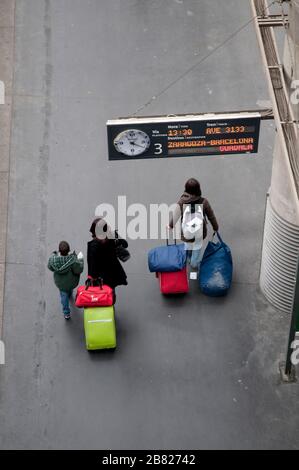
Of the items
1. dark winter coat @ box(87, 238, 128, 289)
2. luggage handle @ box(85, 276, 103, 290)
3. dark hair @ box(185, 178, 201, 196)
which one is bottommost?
luggage handle @ box(85, 276, 103, 290)

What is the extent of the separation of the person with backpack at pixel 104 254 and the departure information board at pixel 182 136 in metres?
1.04

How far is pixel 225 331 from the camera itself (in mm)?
12109

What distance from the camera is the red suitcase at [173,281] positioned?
12.3 metres

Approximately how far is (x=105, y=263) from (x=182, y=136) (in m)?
2.10

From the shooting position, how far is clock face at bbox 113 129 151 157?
35.5 ft

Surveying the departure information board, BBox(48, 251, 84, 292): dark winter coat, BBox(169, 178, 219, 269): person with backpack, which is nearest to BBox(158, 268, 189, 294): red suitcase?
BBox(169, 178, 219, 269): person with backpack

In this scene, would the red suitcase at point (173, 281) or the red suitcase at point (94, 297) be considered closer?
the red suitcase at point (94, 297)

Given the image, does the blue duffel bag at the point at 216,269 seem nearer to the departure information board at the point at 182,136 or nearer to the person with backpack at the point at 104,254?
the person with backpack at the point at 104,254

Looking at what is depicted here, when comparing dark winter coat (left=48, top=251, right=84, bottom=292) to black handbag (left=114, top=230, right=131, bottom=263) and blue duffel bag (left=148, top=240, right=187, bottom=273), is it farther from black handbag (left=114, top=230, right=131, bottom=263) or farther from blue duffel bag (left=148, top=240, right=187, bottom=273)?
blue duffel bag (left=148, top=240, right=187, bottom=273)

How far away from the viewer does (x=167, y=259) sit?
1215cm

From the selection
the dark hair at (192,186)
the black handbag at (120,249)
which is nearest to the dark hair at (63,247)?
the black handbag at (120,249)

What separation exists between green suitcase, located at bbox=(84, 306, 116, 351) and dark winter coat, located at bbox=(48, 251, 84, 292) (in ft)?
1.50

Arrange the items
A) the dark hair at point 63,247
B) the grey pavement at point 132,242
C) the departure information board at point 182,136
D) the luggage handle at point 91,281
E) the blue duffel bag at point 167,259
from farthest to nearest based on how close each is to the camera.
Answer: the blue duffel bag at point 167,259 → the luggage handle at point 91,281 → the dark hair at point 63,247 → the grey pavement at point 132,242 → the departure information board at point 182,136

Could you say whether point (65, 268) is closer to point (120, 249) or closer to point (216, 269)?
point (120, 249)
